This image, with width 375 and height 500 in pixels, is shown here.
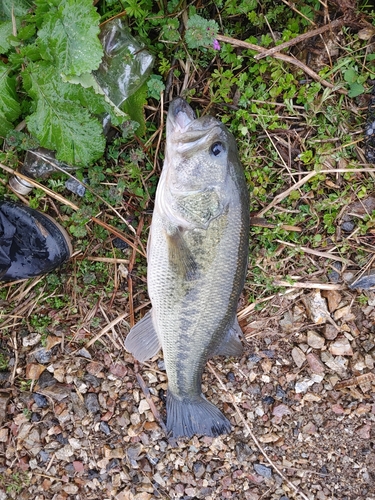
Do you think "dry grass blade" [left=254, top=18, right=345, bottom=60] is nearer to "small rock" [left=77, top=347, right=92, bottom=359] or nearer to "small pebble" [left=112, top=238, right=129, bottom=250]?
"small pebble" [left=112, top=238, right=129, bottom=250]

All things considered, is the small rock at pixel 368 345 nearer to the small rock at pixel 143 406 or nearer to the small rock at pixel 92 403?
the small rock at pixel 143 406

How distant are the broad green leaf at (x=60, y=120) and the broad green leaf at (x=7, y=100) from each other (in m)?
0.15

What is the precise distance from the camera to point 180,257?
2652 mm

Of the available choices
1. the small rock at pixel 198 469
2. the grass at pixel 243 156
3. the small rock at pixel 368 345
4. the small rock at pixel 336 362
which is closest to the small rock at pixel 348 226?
the grass at pixel 243 156

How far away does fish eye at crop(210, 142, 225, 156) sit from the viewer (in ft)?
8.40

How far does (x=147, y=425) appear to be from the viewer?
3225 mm

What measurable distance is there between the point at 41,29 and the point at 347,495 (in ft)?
12.6

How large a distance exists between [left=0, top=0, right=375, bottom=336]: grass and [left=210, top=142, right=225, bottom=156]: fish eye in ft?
1.57

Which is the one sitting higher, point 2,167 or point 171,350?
point 2,167

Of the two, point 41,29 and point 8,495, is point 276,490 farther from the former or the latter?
point 41,29

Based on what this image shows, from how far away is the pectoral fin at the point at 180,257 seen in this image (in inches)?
104

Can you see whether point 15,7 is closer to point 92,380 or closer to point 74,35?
point 74,35

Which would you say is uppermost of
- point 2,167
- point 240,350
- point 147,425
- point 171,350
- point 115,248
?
point 2,167

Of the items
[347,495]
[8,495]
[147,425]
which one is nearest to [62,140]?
[147,425]
